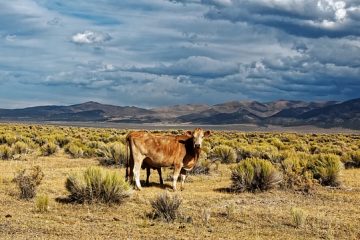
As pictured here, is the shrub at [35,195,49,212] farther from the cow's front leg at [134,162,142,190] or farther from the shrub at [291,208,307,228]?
the shrub at [291,208,307,228]

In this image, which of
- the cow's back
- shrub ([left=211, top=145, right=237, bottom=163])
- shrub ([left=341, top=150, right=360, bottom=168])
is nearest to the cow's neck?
the cow's back

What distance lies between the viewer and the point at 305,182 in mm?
16219

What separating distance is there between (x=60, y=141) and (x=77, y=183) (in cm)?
2267

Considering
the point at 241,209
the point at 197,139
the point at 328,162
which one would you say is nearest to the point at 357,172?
the point at 328,162

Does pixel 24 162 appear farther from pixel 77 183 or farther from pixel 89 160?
pixel 77 183

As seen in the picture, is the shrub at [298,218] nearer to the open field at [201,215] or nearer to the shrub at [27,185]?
the open field at [201,215]

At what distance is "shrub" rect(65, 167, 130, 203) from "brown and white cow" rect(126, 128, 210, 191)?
80.6 inches

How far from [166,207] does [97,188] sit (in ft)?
7.27

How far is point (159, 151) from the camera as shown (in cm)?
1609

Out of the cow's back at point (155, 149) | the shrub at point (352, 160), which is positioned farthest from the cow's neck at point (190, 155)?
the shrub at point (352, 160)

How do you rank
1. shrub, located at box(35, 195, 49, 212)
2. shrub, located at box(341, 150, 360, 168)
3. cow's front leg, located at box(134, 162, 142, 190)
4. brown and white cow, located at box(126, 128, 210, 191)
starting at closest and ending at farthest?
1. shrub, located at box(35, 195, 49, 212)
2. cow's front leg, located at box(134, 162, 142, 190)
3. brown and white cow, located at box(126, 128, 210, 191)
4. shrub, located at box(341, 150, 360, 168)

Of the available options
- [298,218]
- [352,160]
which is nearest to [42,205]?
[298,218]

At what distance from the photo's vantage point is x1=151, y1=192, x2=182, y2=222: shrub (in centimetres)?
1195

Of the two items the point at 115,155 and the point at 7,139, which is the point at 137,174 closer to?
the point at 115,155
